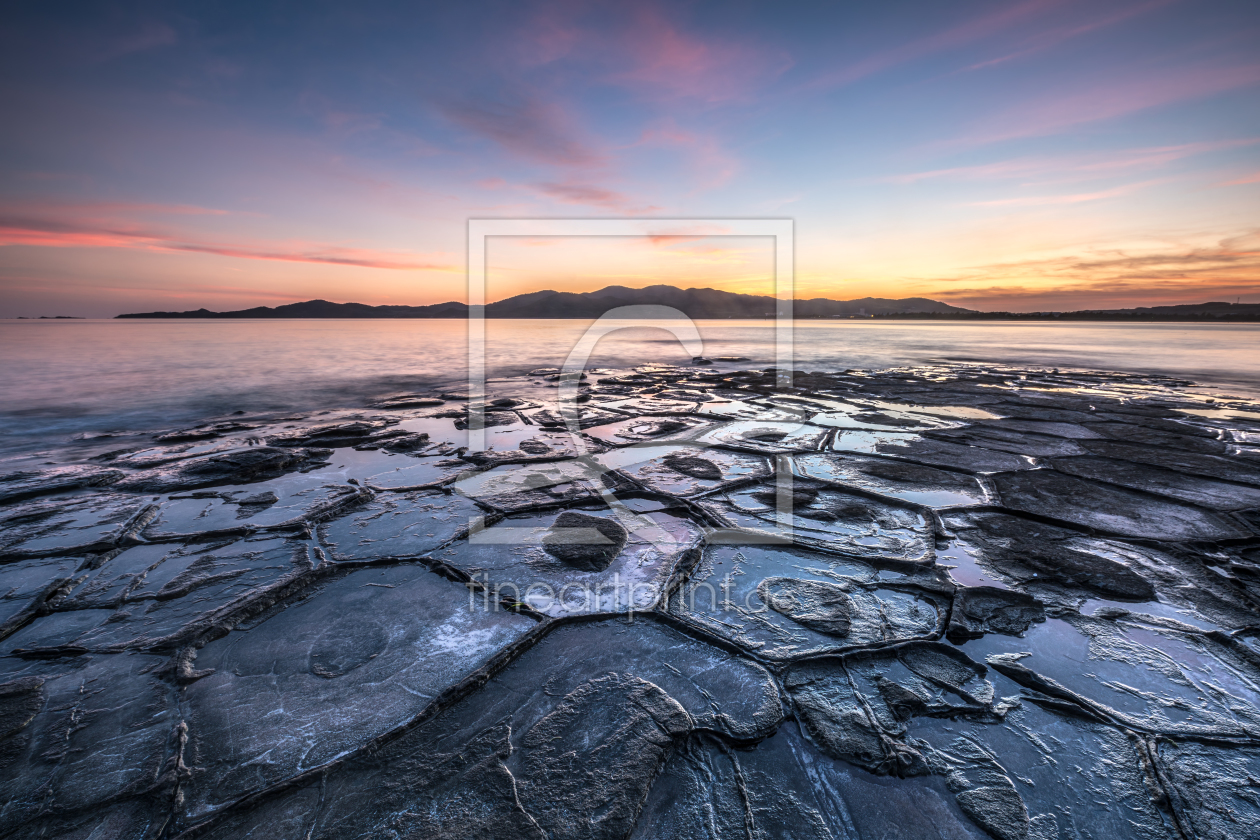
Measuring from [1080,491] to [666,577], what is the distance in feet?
11.3

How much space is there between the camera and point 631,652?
6.46ft

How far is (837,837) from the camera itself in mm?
1281

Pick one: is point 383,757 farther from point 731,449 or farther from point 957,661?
point 731,449

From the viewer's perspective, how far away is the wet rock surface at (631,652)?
1.37 metres

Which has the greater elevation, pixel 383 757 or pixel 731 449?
pixel 731 449

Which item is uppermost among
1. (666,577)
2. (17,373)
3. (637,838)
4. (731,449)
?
(17,373)

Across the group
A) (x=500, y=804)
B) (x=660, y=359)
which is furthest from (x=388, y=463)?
(x=660, y=359)

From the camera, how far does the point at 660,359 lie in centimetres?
1681

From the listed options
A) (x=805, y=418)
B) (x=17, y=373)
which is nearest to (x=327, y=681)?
(x=805, y=418)

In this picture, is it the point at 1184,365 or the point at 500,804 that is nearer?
the point at 500,804

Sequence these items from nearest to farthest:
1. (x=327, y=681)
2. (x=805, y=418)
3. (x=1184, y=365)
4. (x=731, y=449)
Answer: (x=327, y=681), (x=731, y=449), (x=805, y=418), (x=1184, y=365)

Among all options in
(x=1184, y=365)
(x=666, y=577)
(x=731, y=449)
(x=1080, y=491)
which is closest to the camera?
(x=666, y=577)

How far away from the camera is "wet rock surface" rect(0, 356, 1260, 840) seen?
1370 mm

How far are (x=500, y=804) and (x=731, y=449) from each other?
3.94m
